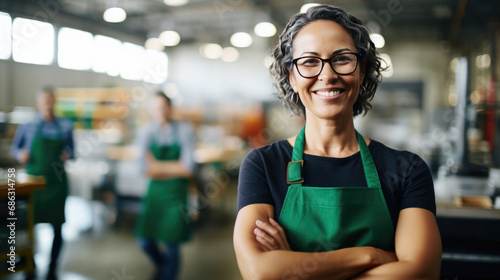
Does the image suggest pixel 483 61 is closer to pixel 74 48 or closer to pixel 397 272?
pixel 397 272

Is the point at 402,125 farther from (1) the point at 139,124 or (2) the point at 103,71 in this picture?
(2) the point at 103,71

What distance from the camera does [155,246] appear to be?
358 cm

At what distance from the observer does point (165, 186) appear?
3.68 meters

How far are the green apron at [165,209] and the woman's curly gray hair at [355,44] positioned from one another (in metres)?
2.40

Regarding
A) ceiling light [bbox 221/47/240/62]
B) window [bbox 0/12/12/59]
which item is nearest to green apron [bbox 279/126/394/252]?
window [bbox 0/12/12/59]

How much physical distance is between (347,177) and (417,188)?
214mm

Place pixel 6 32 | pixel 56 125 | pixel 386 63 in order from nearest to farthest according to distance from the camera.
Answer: pixel 386 63, pixel 6 32, pixel 56 125

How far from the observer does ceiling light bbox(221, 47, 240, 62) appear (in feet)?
44.7

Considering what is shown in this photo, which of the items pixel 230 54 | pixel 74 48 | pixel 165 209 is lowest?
pixel 165 209

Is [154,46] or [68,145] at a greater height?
[154,46]

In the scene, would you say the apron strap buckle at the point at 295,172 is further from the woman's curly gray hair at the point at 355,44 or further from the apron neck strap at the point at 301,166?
the woman's curly gray hair at the point at 355,44

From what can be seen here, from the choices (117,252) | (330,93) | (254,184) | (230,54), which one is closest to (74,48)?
(230,54)

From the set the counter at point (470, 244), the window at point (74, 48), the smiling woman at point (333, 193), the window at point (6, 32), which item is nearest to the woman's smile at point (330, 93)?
the smiling woman at point (333, 193)

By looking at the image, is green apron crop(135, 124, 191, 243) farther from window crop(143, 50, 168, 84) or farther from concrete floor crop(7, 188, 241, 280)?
window crop(143, 50, 168, 84)
